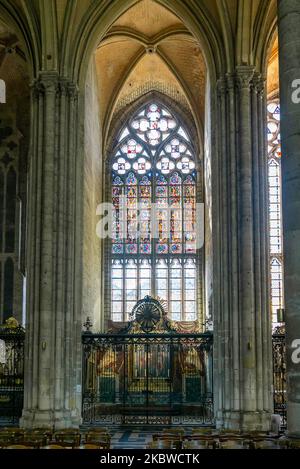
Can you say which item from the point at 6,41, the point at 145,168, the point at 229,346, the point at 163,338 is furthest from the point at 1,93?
the point at 229,346

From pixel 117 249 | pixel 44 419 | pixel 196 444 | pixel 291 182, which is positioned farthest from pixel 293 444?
pixel 117 249

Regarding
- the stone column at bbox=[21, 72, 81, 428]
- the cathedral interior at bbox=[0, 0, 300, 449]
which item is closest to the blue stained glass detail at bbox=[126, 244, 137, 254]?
the cathedral interior at bbox=[0, 0, 300, 449]

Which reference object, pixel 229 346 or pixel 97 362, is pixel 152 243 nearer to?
pixel 97 362

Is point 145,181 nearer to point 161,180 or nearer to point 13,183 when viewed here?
point 161,180

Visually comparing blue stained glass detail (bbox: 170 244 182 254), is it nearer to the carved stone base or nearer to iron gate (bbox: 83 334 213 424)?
iron gate (bbox: 83 334 213 424)

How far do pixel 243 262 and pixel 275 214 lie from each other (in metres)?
14.7

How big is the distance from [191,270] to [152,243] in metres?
2.66

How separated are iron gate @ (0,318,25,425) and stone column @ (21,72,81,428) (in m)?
1.89

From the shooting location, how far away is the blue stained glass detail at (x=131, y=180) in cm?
4109

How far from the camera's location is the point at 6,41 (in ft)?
107

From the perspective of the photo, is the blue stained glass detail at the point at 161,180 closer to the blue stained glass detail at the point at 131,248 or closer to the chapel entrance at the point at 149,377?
the blue stained glass detail at the point at 131,248

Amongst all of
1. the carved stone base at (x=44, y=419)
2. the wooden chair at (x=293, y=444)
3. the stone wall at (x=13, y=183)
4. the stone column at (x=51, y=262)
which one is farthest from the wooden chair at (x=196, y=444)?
the stone wall at (x=13, y=183)

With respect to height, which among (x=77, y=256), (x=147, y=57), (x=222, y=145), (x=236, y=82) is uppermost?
(x=147, y=57)

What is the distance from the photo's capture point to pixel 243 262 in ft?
77.6
